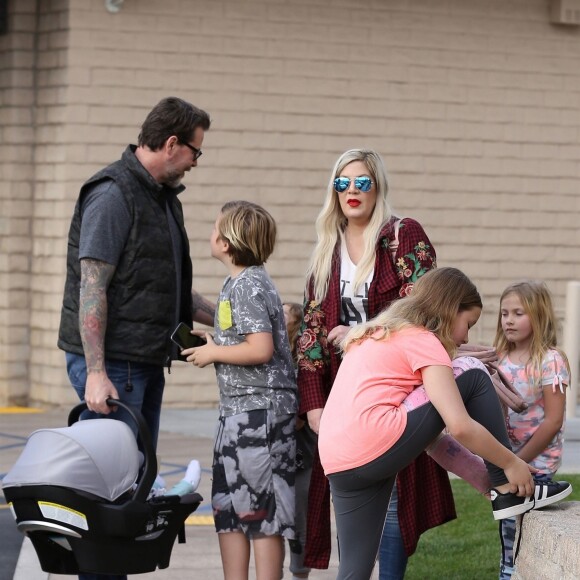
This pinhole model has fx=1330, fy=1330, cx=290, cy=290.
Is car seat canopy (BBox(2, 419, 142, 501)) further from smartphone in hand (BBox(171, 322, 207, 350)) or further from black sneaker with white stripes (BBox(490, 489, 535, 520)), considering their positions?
black sneaker with white stripes (BBox(490, 489, 535, 520))

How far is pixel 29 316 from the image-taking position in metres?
11.3

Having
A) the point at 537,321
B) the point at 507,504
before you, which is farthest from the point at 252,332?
the point at 537,321

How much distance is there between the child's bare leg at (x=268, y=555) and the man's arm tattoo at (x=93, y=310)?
2.98ft

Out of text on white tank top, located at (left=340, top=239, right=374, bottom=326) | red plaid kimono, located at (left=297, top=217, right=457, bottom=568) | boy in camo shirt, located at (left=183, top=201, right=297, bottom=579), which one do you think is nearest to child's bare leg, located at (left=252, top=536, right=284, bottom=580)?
boy in camo shirt, located at (left=183, top=201, right=297, bottom=579)

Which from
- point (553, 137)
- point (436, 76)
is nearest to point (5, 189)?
point (436, 76)

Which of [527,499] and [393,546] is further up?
[527,499]

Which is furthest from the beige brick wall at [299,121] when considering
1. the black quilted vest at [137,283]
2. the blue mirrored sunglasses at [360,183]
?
the blue mirrored sunglasses at [360,183]

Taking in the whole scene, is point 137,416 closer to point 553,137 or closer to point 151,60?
point 151,60

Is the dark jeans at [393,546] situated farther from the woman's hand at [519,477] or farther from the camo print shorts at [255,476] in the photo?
the woman's hand at [519,477]

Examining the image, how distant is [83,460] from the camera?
4.54 meters

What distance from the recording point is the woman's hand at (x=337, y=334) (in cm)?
501

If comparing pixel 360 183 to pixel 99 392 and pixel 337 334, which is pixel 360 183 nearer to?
pixel 337 334

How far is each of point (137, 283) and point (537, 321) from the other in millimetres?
1688

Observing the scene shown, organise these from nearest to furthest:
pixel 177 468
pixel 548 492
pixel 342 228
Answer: pixel 548 492 → pixel 342 228 → pixel 177 468
